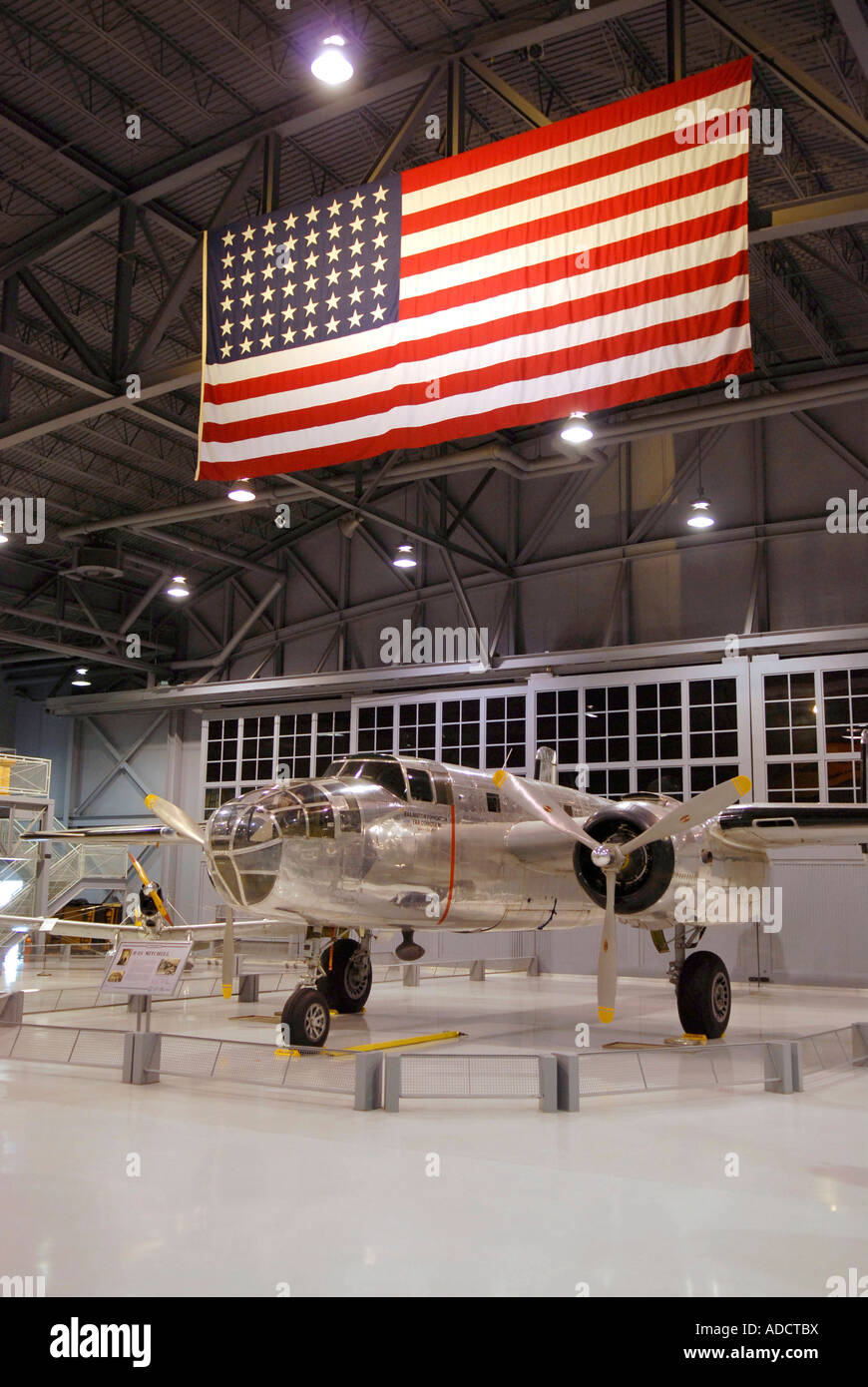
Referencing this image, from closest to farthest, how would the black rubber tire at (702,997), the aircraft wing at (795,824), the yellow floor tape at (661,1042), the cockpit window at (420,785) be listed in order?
1. the yellow floor tape at (661,1042)
2. the cockpit window at (420,785)
3. the black rubber tire at (702,997)
4. the aircraft wing at (795,824)

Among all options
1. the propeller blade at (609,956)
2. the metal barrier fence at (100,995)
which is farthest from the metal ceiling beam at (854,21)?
the metal barrier fence at (100,995)

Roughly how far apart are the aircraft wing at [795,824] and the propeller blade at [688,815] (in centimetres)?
262

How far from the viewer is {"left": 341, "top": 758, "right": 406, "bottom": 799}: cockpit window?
12.6 meters

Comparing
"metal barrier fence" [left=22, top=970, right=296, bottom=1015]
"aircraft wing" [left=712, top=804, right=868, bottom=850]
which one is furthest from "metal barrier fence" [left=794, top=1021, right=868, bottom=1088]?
"metal barrier fence" [left=22, top=970, right=296, bottom=1015]

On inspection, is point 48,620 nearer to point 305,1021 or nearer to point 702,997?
point 305,1021

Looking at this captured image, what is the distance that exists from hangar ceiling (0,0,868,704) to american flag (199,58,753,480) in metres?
1.00

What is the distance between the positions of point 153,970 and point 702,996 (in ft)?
21.9

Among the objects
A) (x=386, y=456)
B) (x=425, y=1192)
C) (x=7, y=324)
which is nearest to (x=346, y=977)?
(x=425, y=1192)

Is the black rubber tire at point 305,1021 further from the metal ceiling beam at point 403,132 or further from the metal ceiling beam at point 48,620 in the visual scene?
the metal ceiling beam at point 48,620

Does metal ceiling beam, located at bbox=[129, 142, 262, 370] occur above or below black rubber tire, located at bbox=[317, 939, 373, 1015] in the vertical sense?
above

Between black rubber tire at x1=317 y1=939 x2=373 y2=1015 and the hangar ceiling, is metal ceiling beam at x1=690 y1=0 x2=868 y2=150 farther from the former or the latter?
black rubber tire at x1=317 y1=939 x2=373 y2=1015

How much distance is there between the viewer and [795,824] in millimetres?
13328

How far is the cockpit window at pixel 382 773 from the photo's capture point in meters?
12.6
